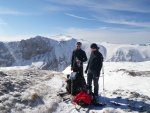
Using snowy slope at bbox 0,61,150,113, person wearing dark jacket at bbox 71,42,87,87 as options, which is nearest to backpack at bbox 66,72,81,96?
person wearing dark jacket at bbox 71,42,87,87

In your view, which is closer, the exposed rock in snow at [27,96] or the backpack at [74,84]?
the exposed rock in snow at [27,96]

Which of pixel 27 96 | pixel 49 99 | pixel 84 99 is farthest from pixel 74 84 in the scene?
pixel 27 96

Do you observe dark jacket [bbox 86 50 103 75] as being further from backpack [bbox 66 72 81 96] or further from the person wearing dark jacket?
backpack [bbox 66 72 81 96]

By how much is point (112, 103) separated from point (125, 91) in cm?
273

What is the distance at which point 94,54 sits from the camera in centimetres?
1478

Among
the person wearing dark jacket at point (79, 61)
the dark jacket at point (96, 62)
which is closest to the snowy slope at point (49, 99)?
the person wearing dark jacket at point (79, 61)

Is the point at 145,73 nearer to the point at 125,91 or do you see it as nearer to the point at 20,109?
the point at 125,91

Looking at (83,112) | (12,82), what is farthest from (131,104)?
(12,82)

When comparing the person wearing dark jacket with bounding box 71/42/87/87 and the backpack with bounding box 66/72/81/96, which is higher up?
the person wearing dark jacket with bounding box 71/42/87/87

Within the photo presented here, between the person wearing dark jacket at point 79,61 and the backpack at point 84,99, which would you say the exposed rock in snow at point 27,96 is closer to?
the backpack at point 84,99

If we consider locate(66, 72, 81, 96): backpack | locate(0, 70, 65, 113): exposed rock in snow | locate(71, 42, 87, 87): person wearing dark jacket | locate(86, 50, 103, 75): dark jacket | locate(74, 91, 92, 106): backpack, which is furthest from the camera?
locate(71, 42, 87, 87): person wearing dark jacket

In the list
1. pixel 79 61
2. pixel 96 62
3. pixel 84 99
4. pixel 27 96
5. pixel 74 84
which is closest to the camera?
pixel 84 99

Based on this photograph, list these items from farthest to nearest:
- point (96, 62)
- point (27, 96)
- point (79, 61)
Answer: point (79, 61) < point (27, 96) < point (96, 62)

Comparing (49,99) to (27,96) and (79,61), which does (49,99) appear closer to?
(27,96)
